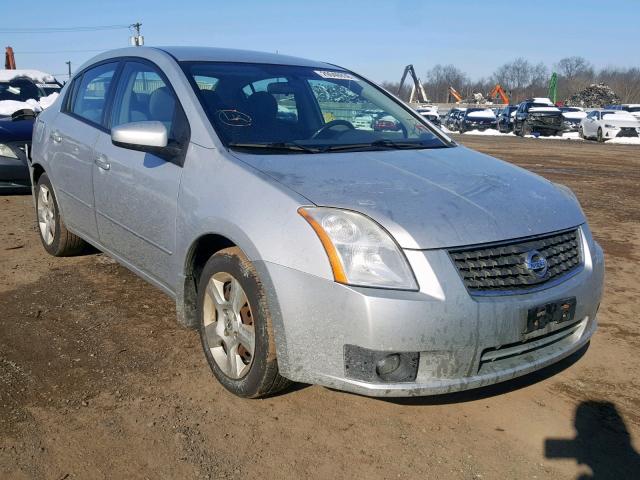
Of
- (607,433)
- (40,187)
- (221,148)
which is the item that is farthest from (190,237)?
(40,187)

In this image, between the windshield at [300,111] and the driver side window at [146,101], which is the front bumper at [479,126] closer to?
the windshield at [300,111]

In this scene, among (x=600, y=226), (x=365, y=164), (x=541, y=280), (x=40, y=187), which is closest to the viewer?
(x=541, y=280)

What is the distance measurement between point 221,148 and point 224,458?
1451 mm

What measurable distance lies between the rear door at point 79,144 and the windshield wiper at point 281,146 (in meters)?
1.45

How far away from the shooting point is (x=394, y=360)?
2.54 meters

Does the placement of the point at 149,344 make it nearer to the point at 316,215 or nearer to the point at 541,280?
the point at 316,215

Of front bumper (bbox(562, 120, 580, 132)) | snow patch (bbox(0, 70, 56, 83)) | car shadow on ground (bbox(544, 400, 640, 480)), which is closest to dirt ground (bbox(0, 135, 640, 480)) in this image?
car shadow on ground (bbox(544, 400, 640, 480))

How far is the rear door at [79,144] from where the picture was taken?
426 cm

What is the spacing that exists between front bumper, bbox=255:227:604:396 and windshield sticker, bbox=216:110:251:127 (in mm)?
1016

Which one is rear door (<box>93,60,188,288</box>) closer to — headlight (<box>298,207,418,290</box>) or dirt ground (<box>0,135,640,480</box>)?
dirt ground (<box>0,135,640,480</box>)

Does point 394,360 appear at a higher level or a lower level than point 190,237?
lower

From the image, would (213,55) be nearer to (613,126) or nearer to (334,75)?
(334,75)

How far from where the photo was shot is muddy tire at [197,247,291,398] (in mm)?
2746

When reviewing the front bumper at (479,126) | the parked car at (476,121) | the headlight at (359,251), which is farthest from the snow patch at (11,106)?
the front bumper at (479,126)
